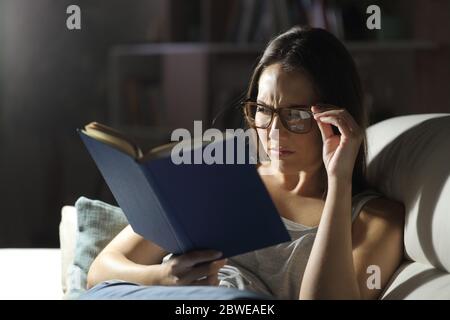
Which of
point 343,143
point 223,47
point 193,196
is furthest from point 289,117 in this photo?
A: point 223,47

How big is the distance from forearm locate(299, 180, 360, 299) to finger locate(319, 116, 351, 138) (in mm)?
113

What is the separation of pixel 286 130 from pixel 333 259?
11.0 inches

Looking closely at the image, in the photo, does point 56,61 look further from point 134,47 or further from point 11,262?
point 11,262

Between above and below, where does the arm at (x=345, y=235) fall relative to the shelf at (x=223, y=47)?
below

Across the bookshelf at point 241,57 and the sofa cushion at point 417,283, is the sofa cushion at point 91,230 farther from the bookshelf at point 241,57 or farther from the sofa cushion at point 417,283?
the bookshelf at point 241,57

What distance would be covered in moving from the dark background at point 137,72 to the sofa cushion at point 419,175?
5.90ft

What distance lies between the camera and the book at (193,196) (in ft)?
4.12

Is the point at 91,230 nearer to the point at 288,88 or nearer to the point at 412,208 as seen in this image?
the point at 288,88

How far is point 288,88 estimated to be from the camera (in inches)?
63.1

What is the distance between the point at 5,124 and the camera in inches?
157

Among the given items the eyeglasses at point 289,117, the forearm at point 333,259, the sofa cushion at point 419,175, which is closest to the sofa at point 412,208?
the sofa cushion at point 419,175

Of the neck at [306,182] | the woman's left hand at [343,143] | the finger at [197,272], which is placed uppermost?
the woman's left hand at [343,143]

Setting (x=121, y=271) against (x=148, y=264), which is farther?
(x=148, y=264)
